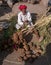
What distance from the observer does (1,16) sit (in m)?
11.0

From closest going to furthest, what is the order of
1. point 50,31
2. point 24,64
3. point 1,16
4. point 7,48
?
point 24,64, point 7,48, point 50,31, point 1,16

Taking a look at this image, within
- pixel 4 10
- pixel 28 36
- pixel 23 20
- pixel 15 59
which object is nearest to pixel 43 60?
pixel 15 59

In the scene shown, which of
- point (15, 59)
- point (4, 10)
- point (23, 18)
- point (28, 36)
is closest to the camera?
point (15, 59)


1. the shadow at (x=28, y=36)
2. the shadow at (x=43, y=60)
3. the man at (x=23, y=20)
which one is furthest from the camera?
the man at (x=23, y=20)

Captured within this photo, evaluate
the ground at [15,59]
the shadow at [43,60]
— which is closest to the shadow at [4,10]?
the ground at [15,59]

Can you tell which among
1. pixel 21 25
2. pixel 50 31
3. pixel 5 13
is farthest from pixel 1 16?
pixel 50 31

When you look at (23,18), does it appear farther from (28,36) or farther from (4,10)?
(4,10)

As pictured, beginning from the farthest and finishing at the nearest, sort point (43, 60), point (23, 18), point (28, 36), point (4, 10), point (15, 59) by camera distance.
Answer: point (4, 10), point (23, 18), point (28, 36), point (15, 59), point (43, 60)

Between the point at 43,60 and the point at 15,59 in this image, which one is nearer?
the point at 43,60

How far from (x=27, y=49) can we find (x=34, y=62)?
0.57 meters

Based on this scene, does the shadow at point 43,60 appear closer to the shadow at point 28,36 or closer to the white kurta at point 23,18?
the shadow at point 28,36

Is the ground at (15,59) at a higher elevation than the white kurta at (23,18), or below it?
below

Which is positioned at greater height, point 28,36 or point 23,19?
point 23,19

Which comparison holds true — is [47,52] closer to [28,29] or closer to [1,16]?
[28,29]
